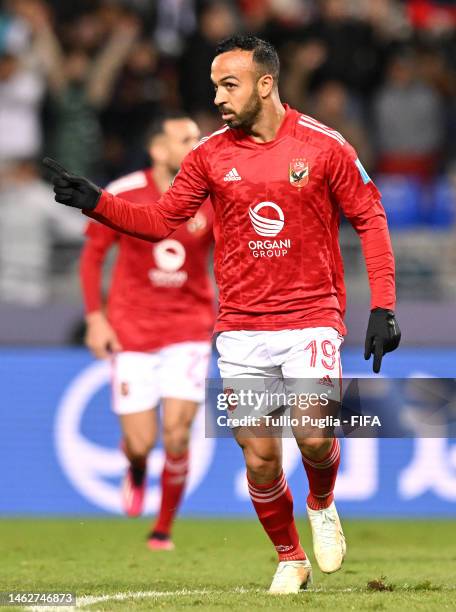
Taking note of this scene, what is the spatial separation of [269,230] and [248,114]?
0.51m

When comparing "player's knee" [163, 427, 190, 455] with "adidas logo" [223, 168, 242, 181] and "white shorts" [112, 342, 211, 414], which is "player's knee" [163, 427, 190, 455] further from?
"adidas logo" [223, 168, 242, 181]

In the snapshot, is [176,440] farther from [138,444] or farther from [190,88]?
[190,88]

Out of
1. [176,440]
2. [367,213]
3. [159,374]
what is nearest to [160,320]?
[159,374]

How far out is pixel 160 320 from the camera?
8781mm

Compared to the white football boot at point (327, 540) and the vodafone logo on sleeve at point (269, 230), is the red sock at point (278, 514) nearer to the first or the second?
the white football boot at point (327, 540)

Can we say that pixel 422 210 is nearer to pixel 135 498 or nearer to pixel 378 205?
pixel 135 498

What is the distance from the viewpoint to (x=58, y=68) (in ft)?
42.1

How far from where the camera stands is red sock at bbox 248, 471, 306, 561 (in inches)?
252

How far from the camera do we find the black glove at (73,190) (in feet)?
19.5

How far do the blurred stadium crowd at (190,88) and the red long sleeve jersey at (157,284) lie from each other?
275cm

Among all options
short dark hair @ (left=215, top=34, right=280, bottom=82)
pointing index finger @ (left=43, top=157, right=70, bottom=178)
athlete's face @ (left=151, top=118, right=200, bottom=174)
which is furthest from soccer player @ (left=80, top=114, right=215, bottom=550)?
pointing index finger @ (left=43, top=157, right=70, bottom=178)

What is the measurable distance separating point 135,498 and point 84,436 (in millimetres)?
1540

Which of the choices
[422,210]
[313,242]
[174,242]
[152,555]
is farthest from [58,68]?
[313,242]

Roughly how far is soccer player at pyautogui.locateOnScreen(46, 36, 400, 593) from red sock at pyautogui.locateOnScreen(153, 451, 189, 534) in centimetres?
254
